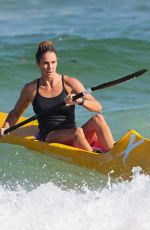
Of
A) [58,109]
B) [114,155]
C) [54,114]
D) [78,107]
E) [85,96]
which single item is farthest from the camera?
[78,107]

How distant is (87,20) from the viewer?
816 inches

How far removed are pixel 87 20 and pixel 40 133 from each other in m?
13.0

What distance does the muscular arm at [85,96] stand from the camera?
7.41 metres

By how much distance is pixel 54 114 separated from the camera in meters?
7.83

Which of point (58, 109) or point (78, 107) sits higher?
point (58, 109)

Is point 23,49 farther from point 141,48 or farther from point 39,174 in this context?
point 39,174

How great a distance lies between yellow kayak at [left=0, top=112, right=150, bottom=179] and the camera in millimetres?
7172

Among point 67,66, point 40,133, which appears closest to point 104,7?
point 67,66

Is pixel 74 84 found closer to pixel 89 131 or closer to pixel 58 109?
pixel 58 109

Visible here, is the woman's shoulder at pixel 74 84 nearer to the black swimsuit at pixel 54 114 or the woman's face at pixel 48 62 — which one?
the black swimsuit at pixel 54 114

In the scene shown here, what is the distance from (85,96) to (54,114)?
1.64 ft

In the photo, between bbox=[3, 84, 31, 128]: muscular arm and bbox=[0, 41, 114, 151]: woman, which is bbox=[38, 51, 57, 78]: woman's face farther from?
bbox=[3, 84, 31, 128]: muscular arm

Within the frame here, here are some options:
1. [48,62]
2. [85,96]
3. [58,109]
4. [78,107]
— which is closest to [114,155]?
[85,96]

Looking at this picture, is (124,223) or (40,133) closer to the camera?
(124,223)
